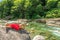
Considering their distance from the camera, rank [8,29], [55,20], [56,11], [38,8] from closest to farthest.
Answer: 1. [8,29]
2. [55,20]
3. [56,11]
4. [38,8]

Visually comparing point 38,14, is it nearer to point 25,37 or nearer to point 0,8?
point 0,8

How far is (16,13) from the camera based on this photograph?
4112cm

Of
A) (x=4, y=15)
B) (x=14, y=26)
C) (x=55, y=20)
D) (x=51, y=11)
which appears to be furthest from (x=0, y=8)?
(x=14, y=26)

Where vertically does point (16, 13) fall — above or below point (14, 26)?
below

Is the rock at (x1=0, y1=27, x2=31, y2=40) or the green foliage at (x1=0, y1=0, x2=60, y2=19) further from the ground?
the rock at (x1=0, y1=27, x2=31, y2=40)

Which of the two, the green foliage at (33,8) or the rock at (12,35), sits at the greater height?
the rock at (12,35)

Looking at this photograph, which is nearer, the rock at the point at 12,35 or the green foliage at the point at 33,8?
the rock at the point at 12,35

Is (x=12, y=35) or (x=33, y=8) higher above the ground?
(x=12, y=35)

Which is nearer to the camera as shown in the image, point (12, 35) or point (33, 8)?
point (12, 35)

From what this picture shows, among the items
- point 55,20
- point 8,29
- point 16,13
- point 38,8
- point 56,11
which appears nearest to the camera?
point 8,29

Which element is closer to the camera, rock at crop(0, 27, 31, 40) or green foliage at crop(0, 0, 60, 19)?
rock at crop(0, 27, 31, 40)

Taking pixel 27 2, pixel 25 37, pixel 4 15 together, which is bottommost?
pixel 4 15

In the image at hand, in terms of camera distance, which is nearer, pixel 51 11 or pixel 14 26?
pixel 14 26

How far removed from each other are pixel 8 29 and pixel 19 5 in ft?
102
